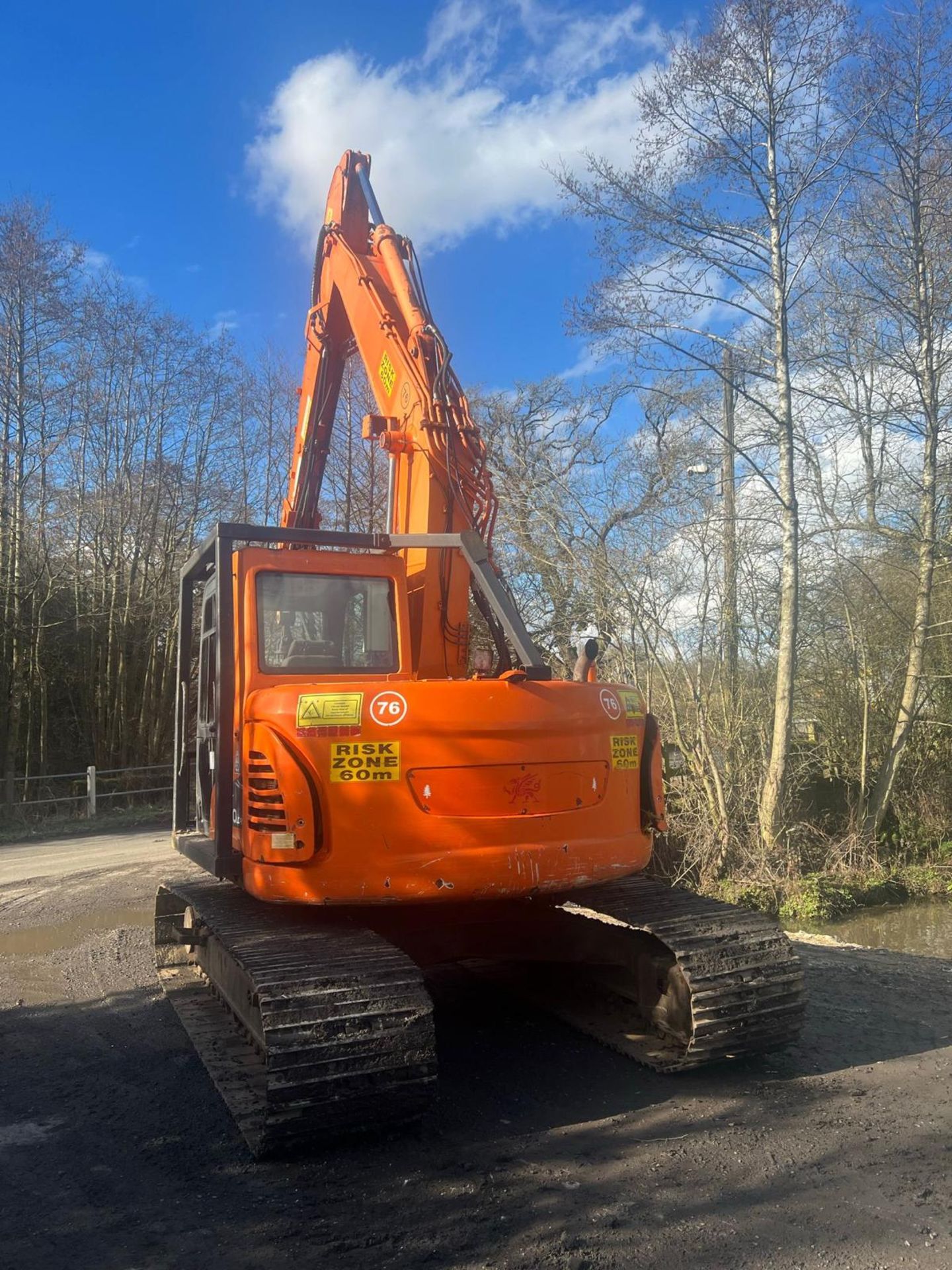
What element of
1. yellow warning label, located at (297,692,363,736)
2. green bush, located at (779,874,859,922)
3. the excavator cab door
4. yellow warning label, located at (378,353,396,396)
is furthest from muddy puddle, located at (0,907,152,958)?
green bush, located at (779,874,859,922)

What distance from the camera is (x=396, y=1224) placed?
10.8ft

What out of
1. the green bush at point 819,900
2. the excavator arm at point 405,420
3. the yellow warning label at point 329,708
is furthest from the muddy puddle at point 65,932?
the green bush at point 819,900

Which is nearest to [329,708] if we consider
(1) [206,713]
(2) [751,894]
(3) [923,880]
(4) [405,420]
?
(1) [206,713]

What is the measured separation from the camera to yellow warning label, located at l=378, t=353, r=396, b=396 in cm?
626

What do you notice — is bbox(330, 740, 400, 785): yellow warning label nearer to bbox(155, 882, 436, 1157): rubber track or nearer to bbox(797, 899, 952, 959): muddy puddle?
bbox(155, 882, 436, 1157): rubber track

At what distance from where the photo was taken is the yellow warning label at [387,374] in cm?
626

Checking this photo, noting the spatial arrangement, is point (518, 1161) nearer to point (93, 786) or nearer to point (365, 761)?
point (365, 761)

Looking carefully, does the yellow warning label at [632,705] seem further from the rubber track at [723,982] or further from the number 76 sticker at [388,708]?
the number 76 sticker at [388,708]

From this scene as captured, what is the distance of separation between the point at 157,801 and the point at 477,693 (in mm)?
17643

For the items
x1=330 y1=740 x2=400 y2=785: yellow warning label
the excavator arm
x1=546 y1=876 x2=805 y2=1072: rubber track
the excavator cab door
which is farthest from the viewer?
the excavator arm

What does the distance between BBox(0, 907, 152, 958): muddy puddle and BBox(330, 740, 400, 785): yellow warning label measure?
15.7 feet

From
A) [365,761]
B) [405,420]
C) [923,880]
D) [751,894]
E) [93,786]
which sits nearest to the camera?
[365,761]

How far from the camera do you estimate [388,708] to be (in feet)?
13.9

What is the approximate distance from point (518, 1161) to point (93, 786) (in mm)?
16499
